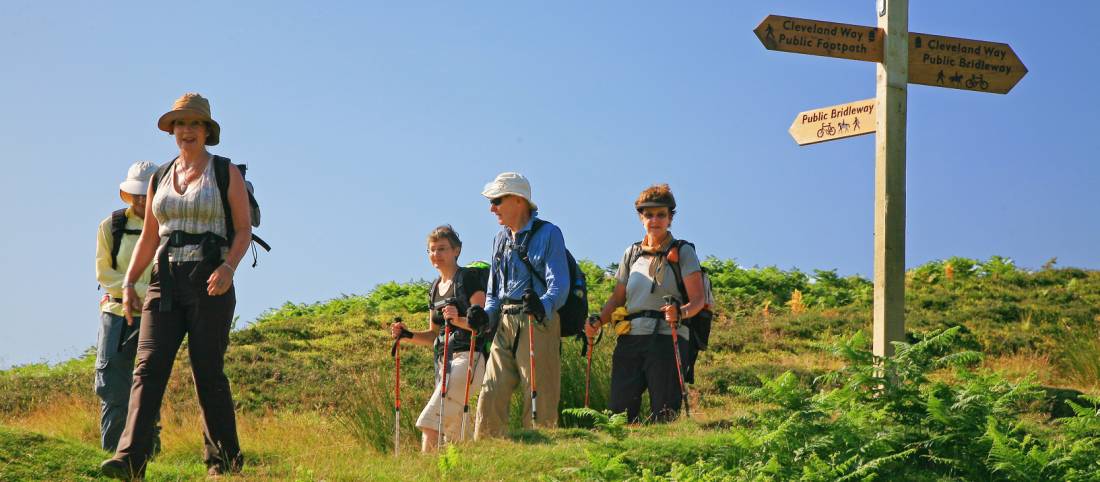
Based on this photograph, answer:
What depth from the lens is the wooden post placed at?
952 centimetres

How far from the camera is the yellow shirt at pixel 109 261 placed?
29.1 feet

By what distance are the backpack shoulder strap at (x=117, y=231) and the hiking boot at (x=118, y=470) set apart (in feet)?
7.50

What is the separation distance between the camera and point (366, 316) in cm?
2122

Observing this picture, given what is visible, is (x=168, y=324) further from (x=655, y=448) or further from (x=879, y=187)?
(x=879, y=187)

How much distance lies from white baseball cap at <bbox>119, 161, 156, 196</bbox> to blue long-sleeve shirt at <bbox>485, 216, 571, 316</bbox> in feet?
9.29

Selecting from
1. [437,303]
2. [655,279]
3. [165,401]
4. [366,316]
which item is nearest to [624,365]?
[655,279]

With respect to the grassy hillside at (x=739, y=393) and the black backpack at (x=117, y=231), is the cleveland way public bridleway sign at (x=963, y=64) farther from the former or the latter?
the black backpack at (x=117, y=231)

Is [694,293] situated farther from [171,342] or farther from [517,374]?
[171,342]

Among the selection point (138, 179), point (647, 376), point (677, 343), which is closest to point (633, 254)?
point (677, 343)

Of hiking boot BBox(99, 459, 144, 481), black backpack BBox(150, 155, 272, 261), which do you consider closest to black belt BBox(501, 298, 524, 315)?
black backpack BBox(150, 155, 272, 261)

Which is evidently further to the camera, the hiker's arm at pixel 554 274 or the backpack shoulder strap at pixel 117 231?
the backpack shoulder strap at pixel 117 231

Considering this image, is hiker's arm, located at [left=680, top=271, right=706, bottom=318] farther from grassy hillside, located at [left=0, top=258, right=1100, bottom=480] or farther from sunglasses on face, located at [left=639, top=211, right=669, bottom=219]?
grassy hillside, located at [left=0, top=258, right=1100, bottom=480]

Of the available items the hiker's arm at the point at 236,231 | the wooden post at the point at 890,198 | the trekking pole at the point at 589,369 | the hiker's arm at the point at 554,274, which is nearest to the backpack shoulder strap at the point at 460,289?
the hiker's arm at the point at 554,274

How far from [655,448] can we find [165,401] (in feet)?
29.3
